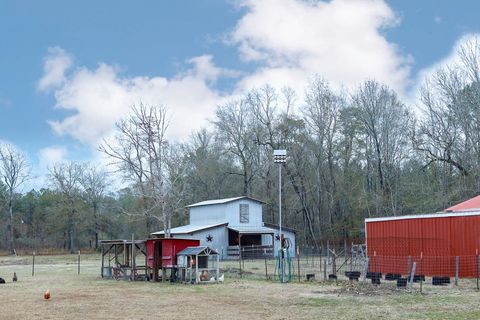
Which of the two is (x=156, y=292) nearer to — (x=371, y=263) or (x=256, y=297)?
(x=256, y=297)

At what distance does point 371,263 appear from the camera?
33688 millimetres

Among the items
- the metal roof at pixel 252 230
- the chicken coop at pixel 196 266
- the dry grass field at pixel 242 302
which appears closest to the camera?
the dry grass field at pixel 242 302

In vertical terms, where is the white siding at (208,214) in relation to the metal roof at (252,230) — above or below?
above

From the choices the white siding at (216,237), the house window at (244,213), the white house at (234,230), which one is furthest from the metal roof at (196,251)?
the house window at (244,213)

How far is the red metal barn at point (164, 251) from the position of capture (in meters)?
30.5

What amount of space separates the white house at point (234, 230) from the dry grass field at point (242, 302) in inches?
1093

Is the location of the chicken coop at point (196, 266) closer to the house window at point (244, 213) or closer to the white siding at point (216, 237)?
the white siding at point (216, 237)

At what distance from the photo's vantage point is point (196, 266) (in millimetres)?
28891

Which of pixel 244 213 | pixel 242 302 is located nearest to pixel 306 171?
pixel 244 213

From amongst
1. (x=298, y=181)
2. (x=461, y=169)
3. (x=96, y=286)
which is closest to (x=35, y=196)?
(x=298, y=181)

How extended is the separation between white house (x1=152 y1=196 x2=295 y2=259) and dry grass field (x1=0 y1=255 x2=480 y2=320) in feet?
91.1

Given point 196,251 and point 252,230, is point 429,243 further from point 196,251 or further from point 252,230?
point 252,230

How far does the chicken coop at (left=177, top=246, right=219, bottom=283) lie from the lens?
95.3 feet

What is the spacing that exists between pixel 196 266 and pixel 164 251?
8.59ft
